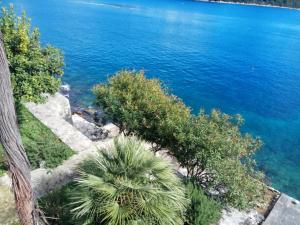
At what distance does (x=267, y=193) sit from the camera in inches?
632

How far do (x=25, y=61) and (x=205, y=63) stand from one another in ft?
118

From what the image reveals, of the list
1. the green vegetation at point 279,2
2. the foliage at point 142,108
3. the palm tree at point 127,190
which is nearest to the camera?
the palm tree at point 127,190

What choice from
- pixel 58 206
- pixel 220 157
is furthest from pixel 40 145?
pixel 220 157

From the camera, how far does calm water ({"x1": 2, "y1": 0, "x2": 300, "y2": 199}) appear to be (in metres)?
27.5

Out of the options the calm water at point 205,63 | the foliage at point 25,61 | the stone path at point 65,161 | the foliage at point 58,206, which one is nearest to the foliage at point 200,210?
the stone path at point 65,161

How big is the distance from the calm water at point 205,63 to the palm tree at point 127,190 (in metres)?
15.0

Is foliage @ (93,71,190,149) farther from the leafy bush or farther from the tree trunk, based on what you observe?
the tree trunk

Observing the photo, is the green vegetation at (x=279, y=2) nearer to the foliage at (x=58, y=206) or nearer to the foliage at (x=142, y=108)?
the foliage at (x=142, y=108)

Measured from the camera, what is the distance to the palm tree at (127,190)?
24.5ft

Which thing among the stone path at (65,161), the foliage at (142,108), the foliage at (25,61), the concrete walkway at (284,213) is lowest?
the concrete walkway at (284,213)

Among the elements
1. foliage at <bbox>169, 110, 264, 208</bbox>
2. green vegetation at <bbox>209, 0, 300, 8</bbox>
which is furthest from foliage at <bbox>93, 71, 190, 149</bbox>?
green vegetation at <bbox>209, 0, 300, 8</bbox>

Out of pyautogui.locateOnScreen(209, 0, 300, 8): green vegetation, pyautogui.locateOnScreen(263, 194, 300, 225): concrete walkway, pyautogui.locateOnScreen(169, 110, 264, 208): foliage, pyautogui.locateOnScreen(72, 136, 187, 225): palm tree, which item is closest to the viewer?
pyautogui.locateOnScreen(72, 136, 187, 225): palm tree

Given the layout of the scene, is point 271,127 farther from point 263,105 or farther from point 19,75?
point 19,75

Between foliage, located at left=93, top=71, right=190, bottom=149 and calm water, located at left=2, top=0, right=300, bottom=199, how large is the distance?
1089cm
